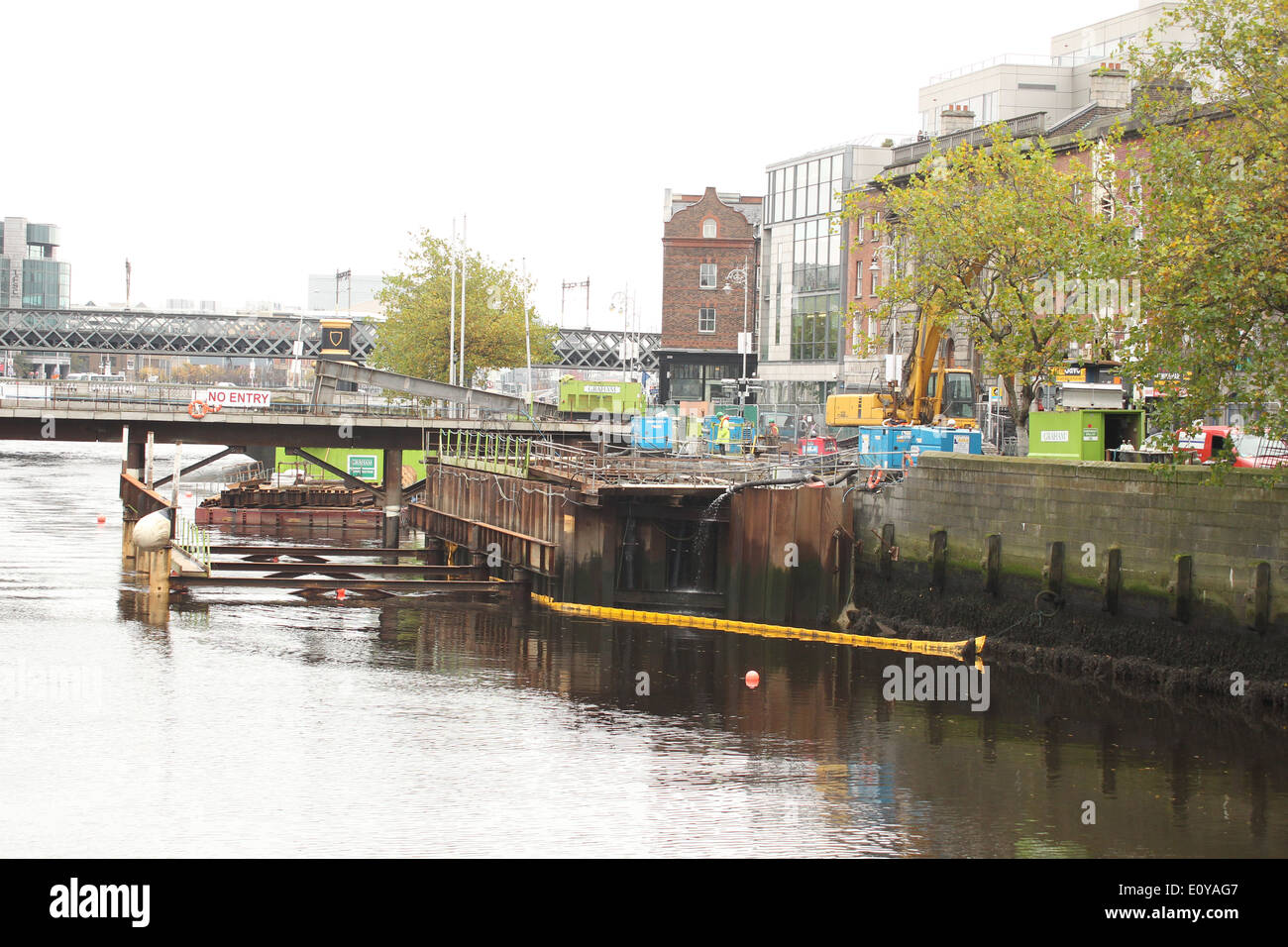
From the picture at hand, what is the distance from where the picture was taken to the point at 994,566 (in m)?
37.4

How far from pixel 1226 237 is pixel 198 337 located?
145628mm

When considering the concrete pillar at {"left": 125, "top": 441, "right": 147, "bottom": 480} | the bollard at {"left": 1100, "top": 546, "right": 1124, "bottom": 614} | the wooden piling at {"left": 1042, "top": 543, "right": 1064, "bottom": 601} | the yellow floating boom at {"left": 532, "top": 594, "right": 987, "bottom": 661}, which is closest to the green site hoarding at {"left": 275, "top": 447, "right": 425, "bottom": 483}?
the concrete pillar at {"left": 125, "top": 441, "right": 147, "bottom": 480}

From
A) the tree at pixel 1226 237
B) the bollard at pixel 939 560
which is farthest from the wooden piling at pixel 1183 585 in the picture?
the bollard at pixel 939 560

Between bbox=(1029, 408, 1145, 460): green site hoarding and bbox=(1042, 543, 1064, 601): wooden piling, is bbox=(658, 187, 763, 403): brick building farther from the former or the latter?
bbox=(1042, 543, 1064, 601): wooden piling

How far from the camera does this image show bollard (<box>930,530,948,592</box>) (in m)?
39.2

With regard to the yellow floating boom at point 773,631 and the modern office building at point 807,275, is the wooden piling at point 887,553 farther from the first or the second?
the modern office building at point 807,275

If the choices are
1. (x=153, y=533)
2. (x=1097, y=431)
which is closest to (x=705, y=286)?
(x=153, y=533)

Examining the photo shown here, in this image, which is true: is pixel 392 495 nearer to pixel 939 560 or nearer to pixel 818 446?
pixel 818 446

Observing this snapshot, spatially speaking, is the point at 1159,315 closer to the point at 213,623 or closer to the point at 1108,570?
the point at 1108,570

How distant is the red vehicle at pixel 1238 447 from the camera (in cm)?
3181

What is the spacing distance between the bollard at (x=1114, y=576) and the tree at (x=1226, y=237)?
4070mm

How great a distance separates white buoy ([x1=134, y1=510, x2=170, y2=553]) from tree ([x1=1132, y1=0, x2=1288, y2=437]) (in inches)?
1160

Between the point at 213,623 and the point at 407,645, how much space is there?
656 cm
